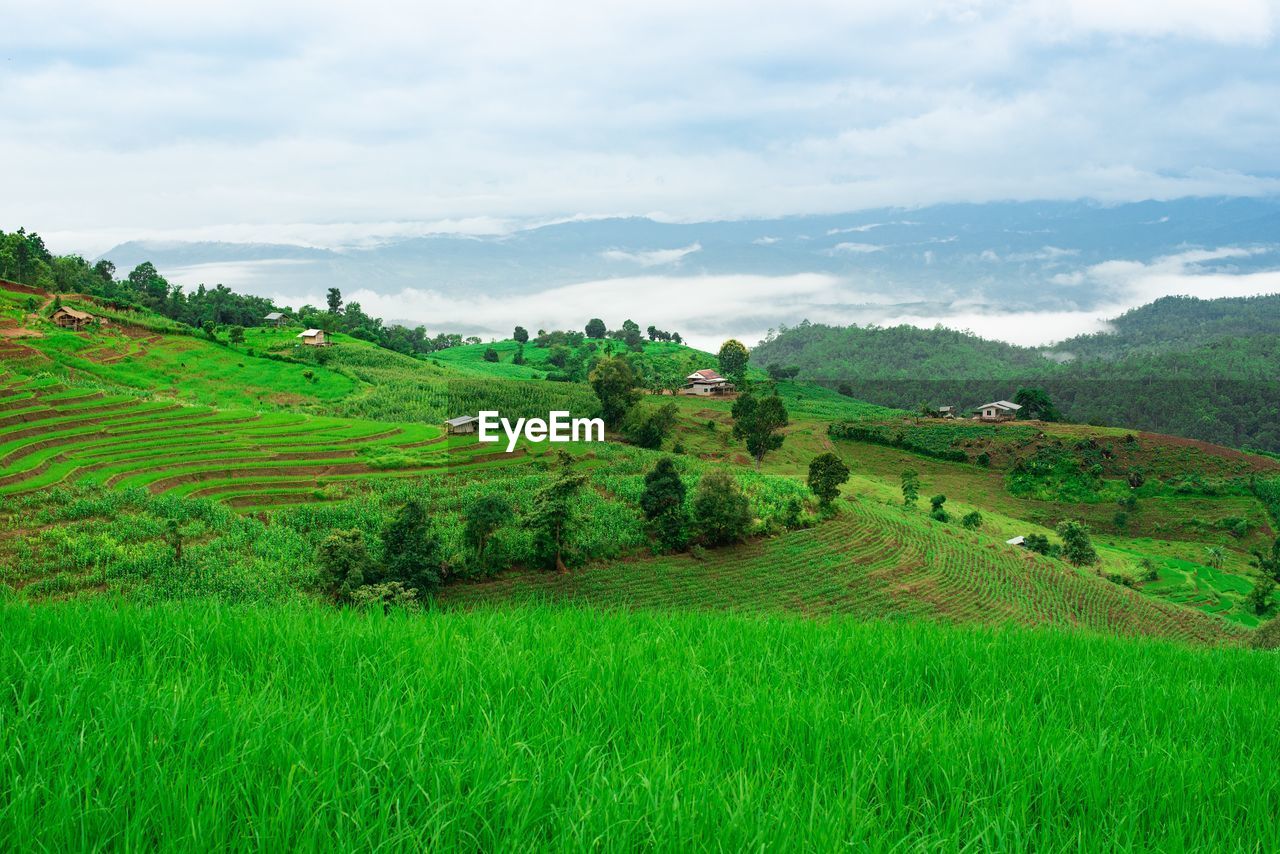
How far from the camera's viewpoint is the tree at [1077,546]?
41.5 metres

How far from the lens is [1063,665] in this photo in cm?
407

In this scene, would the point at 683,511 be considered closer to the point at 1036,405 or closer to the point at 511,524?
the point at 511,524

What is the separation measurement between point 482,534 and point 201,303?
52.1 m

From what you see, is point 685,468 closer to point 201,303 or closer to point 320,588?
point 320,588

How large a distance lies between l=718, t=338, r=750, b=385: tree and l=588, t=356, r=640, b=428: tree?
14.2 m

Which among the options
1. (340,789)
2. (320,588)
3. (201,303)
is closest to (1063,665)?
(340,789)

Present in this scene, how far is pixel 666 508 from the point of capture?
95.5 ft

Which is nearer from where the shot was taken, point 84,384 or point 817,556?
point 817,556

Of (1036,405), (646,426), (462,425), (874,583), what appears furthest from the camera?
(1036,405)

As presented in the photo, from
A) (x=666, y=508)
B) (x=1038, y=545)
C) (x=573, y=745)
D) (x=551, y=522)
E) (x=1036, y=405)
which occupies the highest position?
(x=573, y=745)

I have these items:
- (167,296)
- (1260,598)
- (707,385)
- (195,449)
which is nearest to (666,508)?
(195,449)

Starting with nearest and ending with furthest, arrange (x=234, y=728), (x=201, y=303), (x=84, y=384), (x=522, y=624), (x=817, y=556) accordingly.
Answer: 1. (x=234, y=728)
2. (x=522, y=624)
3. (x=817, y=556)
4. (x=84, y=384)
5. (x=201, y=303)

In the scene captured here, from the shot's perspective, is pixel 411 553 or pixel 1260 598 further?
pixel 1260 598

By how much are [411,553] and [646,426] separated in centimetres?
1933
